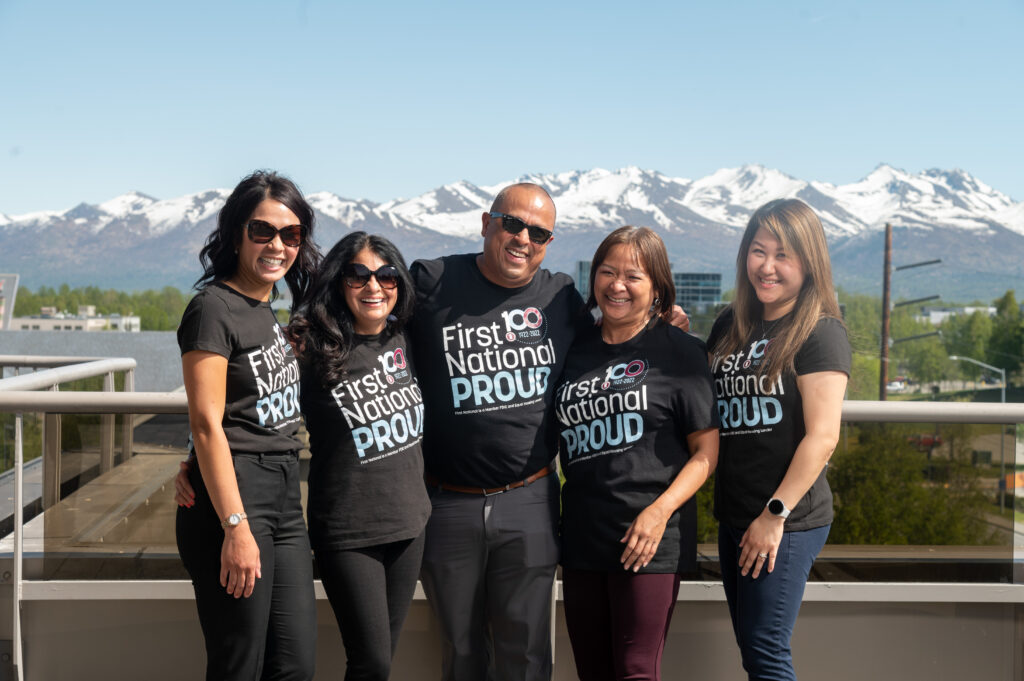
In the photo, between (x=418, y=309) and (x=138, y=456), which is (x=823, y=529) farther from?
(x=138, y=456)

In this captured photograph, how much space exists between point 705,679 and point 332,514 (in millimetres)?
1690

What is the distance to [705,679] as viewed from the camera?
3.38 metres

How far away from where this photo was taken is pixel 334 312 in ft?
8.73

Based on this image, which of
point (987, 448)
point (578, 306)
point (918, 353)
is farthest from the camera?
point (918, 353)

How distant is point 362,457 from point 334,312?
0.44 m

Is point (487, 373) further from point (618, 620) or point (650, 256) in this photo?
point (618, 620)

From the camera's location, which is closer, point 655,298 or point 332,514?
point 332,514

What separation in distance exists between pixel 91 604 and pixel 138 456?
0.58m

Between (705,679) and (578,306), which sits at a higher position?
(578,306)

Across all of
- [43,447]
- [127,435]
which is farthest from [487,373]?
[43,447]

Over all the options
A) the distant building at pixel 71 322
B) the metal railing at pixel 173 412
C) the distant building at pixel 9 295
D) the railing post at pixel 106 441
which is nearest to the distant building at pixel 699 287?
the distant building at pixel 71 322

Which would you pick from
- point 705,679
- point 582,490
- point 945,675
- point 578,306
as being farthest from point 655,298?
point 945,675

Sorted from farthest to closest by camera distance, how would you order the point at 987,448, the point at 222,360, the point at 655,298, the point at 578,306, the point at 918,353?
the point at 918,353 < the point at 987,448 < the point at 578,306 < the point at 655,298 < the point at 222,360

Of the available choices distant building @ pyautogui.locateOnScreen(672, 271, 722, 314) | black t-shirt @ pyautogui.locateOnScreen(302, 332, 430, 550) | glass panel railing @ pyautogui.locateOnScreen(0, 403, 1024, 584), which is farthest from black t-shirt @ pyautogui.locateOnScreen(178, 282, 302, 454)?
distant building @ pyautogui.locateOnScreen(672, 271, 722, 314)
